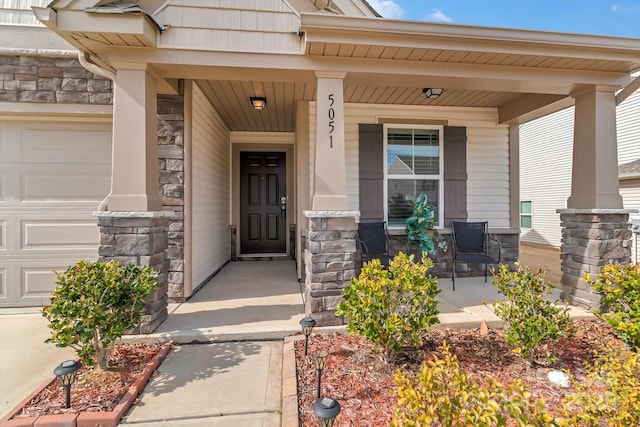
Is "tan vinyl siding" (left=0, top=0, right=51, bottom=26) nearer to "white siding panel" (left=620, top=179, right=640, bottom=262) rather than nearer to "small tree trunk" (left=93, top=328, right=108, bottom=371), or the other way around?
"small tree trunk" (left=93, top=328, right=108, bottom=371)

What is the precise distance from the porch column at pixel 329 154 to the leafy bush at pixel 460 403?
5.62 ft

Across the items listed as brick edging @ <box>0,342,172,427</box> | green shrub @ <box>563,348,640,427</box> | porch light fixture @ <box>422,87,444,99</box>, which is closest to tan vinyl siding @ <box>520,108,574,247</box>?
porch light fixture @ <box>422,87,444,99</box>

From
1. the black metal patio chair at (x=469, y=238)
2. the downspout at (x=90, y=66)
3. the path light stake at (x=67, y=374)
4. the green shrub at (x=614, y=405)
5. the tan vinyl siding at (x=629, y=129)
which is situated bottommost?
the path light stake at (x=67, y=374)

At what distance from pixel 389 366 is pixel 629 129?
31.2 feet

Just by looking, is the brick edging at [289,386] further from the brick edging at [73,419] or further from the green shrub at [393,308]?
the brick edging at [73,419]

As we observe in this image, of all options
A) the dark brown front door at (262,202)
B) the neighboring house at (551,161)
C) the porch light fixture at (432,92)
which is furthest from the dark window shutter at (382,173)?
the neighboring house at (551,161)

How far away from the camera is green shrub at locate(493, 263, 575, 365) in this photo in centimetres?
206

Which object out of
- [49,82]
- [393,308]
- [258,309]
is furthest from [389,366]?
[49,82]

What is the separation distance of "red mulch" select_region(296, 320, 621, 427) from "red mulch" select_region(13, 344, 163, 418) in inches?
42.9

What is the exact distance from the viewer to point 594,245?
316cm

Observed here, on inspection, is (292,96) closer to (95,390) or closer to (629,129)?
(95,390)

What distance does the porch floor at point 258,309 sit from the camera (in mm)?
2664

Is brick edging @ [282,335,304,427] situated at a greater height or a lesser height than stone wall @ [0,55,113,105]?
lesser

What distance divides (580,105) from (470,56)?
4.98 feet
